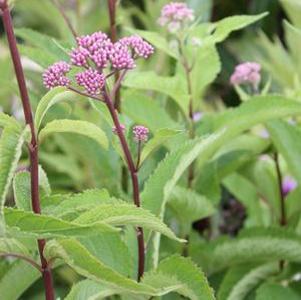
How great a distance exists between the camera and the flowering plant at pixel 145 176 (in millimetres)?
547

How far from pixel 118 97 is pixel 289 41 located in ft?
2.77

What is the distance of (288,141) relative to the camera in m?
0.89

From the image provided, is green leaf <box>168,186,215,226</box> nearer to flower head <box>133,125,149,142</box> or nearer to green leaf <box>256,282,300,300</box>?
green leaf <box>256,282,300,300</box>

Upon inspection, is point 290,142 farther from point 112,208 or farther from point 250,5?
point 250,5

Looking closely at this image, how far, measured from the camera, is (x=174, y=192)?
82 centimetres

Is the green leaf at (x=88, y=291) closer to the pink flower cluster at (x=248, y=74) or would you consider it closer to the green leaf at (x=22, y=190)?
the green leaf at (x=22, y=190)

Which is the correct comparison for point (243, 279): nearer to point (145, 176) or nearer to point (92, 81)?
point (145, 176)

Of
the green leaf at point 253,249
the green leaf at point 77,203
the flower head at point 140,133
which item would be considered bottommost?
the green leaf at point 253,249

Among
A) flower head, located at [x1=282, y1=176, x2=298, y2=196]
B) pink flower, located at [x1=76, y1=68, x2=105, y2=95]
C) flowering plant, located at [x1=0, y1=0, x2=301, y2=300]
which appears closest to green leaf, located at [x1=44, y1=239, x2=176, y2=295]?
flowering plant, located at [x1=0, y1=0, x2=301, y2=300]

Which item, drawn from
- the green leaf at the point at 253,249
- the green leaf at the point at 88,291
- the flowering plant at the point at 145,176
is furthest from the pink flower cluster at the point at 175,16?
the green leaf at the point at 88,291

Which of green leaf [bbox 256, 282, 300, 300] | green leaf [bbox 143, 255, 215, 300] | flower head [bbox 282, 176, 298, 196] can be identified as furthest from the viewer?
flower head [bbox 282, 176, 298, 196]

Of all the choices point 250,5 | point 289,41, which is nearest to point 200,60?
point 289,41

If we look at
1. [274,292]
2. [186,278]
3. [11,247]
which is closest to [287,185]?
[274,292]

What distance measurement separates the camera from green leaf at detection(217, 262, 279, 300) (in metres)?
0.84
